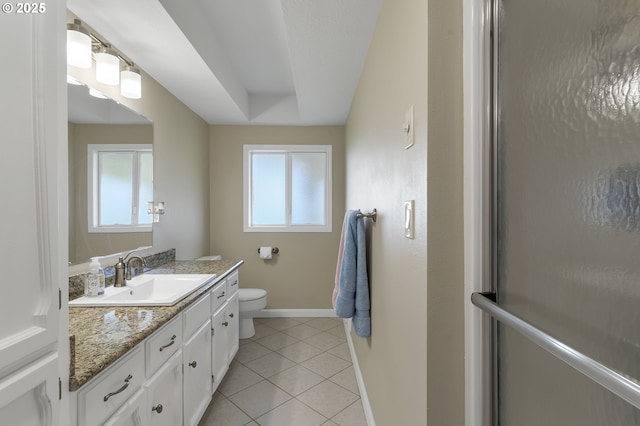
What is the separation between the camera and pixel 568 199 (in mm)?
531

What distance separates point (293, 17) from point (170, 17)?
65cm

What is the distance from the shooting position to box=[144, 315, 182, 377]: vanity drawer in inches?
45.9

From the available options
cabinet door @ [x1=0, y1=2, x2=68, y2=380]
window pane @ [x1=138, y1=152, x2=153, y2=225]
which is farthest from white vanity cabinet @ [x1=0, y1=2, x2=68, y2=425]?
window pane @ [x1=138, y1=152, x2=153, y2=225]

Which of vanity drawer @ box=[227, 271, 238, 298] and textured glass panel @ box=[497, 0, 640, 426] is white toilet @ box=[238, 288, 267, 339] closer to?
vanity drawer @ box=[227, 271, 238, 298]

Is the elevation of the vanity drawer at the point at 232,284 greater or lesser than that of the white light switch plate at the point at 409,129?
lesser

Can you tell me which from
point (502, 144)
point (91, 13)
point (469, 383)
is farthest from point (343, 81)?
point (469, 383)

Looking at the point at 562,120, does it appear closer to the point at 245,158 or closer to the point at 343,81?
the point at 343,81

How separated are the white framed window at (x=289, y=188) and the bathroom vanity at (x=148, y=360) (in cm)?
163

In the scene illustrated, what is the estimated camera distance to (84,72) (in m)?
1.58

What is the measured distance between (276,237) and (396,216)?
97.5 inches

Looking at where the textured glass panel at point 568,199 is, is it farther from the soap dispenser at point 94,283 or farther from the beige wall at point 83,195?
the beige wall at point 83,195

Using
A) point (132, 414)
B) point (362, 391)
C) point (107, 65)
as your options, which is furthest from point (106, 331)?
point (362, 391)

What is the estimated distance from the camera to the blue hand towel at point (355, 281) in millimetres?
1723

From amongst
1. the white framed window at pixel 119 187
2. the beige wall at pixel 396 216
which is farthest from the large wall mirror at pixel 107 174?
→ the beige wall at pixel 396 216
